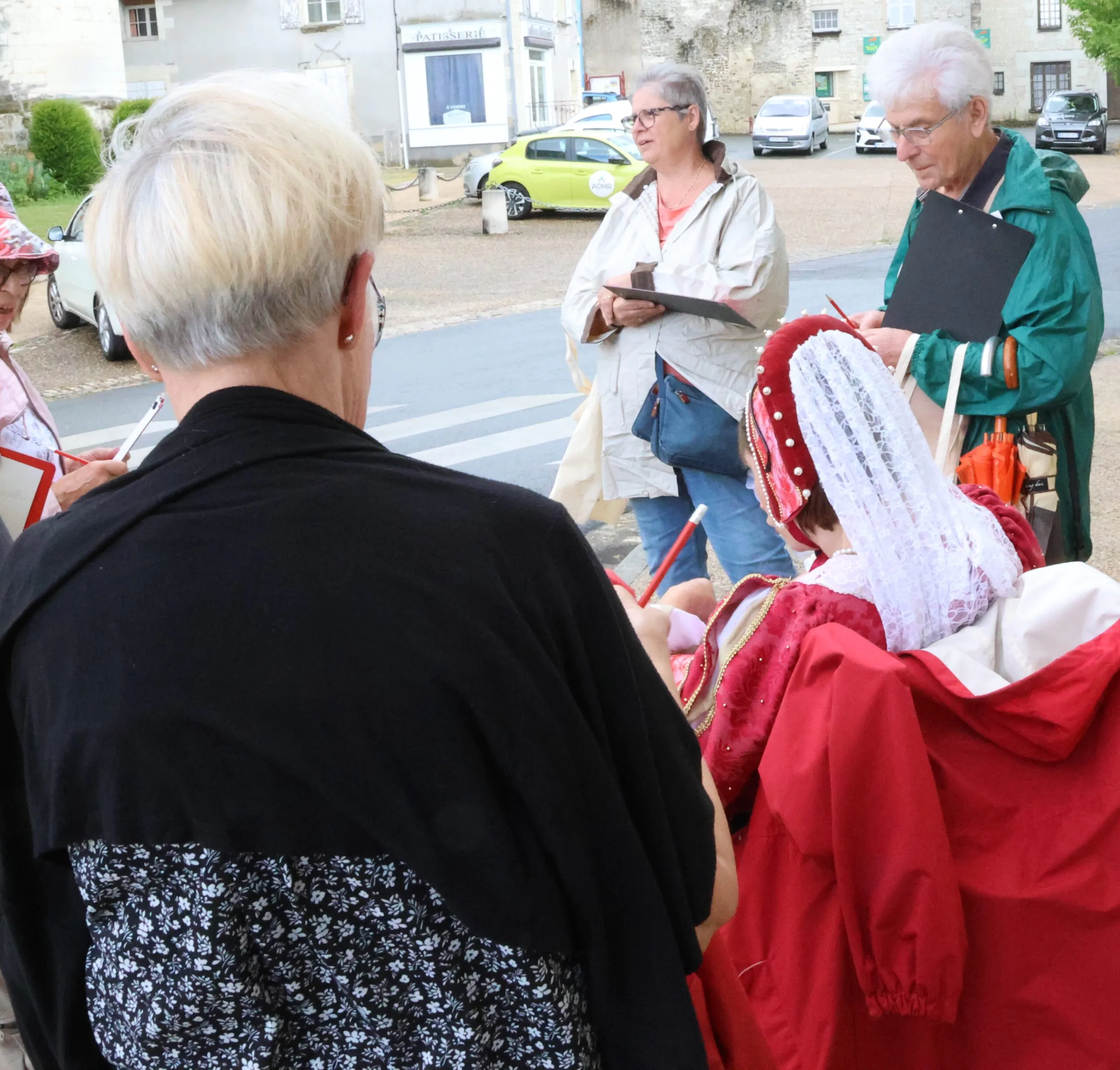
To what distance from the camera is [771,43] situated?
5028 centimetres

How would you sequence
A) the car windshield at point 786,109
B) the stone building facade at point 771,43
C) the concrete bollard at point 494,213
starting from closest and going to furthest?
1. the concrete bollard at point 494,213
2. the car windshield at point 786,109
3. the stone building facade at point 771,43

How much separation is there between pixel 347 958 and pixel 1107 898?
1.22 m

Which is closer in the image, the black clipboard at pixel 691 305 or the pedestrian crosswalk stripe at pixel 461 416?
the black clipboard at pixel 691 305

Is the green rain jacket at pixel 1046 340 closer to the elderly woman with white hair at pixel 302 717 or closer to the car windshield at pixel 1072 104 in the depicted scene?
the elderly woman with white hair at pixel 302 717

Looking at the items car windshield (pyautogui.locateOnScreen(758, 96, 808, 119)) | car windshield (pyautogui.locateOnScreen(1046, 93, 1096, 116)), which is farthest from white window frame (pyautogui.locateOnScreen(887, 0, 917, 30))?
car windshield (pyautogui.locateOnScreen(1046, 93, 1096, 116))

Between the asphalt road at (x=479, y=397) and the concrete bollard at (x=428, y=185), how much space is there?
522 inches

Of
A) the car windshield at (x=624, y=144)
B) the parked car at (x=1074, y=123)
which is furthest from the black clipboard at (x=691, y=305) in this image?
the parked car at (x=1074, y=123)

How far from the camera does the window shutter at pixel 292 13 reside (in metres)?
36.4

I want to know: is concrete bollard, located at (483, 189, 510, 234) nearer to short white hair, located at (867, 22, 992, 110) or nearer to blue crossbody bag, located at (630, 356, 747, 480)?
blue crossbody bag, located at (630, 356, 747, 480)

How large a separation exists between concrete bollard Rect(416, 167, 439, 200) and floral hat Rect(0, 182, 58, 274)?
2461 centimetres

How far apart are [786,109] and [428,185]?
15516 mm

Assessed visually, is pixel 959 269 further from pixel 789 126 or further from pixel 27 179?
pixel 789 126

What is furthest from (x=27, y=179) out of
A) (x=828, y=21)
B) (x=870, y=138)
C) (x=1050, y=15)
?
(x=1050, y=15)

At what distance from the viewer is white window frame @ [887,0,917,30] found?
168 ft
